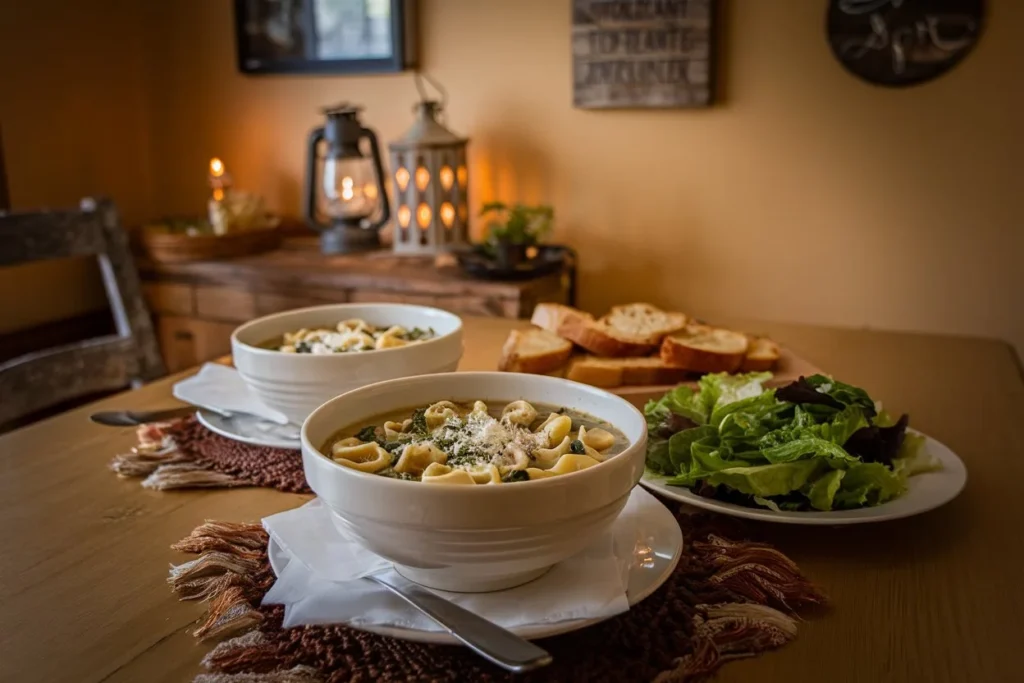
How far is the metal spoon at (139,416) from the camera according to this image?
1122 millimetres

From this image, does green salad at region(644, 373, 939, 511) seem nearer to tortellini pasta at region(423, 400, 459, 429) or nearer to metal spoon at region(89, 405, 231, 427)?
tortellini pasta at region(423, 400, 459, 429)

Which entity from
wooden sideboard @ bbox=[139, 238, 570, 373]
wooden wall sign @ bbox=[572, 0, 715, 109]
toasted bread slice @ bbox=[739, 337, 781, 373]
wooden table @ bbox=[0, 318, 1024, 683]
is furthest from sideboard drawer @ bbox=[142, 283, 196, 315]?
toasted bread slice @ bbox=[739, 337, 781, 373]

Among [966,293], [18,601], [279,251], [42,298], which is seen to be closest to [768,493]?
[18,601]

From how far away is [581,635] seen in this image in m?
0.69

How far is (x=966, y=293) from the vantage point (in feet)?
7.12

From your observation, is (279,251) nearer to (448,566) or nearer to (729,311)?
(729,311)

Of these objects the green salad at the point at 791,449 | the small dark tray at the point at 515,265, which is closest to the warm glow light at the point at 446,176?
the small dark tray at the point at 515,265

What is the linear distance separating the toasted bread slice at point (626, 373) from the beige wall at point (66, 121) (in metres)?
1.95

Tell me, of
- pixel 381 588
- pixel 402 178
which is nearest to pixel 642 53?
pixel 402 178

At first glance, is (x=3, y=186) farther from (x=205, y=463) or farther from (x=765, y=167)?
(x=765, y=167)

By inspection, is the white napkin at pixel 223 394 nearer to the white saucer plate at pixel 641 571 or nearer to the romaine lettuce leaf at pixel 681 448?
the white saucer plate at pixel 641 571

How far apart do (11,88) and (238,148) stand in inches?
27.3

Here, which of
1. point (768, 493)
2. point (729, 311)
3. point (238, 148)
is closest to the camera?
point (768, 493)

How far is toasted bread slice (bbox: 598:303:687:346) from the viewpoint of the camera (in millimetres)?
1487
